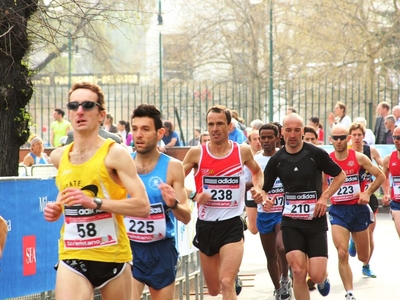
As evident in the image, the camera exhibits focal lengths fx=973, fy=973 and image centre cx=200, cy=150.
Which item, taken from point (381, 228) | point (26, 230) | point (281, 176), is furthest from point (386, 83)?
point (26, 230)

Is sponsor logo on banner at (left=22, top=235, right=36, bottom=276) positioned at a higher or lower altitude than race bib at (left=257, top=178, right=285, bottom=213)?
lower

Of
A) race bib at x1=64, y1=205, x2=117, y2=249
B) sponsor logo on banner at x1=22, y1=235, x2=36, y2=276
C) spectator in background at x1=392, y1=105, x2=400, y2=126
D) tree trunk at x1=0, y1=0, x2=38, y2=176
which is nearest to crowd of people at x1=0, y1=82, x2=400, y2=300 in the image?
race bib at x1=64, y1=205, x2=117, y2=249

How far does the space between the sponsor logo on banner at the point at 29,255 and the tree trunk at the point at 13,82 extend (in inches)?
98.7

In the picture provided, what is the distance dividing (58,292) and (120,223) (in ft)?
1.96

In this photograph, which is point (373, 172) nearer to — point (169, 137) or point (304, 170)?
point (304, 170)

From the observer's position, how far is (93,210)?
245 inches

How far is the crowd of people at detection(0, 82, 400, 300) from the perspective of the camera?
A: 246 inches

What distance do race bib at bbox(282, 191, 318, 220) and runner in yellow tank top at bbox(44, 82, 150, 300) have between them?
363cm

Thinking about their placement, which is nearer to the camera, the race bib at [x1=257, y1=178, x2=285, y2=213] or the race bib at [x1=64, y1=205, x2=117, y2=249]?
the race bib at [x1=64, y1=205, x2=117, y2=249]

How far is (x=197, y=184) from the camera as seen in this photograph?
959cm

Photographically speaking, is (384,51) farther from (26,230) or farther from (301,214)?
(26,230)

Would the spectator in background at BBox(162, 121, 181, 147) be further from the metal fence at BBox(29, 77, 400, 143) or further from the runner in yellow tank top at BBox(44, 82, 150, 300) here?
the runner in yellow tank top at BBox(44, 82, 150, 300)

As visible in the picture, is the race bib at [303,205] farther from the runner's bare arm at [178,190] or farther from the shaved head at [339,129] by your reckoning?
the runner's bare arm at [178,190]

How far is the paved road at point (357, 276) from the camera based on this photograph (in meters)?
11.8
